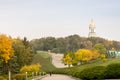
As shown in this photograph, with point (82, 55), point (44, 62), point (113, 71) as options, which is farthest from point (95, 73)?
point (44, 62)

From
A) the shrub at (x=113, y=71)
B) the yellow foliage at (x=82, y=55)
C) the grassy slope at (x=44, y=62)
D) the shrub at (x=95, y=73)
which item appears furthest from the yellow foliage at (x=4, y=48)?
the grassy slope at (x=44, y=62)

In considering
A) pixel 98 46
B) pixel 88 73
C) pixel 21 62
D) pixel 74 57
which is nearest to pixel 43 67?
pixel 74 57

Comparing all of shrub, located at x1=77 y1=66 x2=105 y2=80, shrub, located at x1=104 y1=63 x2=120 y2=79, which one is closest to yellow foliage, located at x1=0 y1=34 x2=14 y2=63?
shrub, located at x1=77 y1=66 x2=105 y2=80

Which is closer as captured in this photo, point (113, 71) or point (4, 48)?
point (113, 71)

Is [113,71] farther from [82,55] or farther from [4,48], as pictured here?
[82,55]

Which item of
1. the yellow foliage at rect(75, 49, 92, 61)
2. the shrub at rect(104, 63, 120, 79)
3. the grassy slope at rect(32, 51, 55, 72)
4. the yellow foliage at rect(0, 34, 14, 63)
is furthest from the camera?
the grassy slope at rect(32, 51, 55, 72)

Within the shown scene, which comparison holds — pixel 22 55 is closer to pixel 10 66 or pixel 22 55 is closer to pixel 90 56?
pixel 10 66

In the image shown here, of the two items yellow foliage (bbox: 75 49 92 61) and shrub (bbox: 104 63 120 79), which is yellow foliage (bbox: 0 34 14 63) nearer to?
shrub (bbox: 104 63 120 79)

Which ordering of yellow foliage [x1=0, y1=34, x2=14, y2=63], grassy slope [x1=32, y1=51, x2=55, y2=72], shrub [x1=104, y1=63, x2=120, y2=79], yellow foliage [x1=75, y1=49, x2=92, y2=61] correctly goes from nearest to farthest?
shrub [x1=104, y1=63, x2=120, y2=79] → yellow foliage [x1=0, y1=34, x2=14, y2=63] → yellow foliage [x1=75, y1=49, x2=92, y2=61] → grassy slope [x1=32, y1=51, x2=55, y2=72]

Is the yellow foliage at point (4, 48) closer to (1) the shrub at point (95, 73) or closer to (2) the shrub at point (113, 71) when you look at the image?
(1) the shrub at point (95, 73)

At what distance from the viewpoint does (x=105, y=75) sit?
3111 centimetres

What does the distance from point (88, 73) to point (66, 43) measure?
164 metres

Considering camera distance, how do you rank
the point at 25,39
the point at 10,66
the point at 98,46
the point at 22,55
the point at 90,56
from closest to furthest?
the point at 10,66 < the point at 22,55 < the point at 25,39 < the point at 90,56 < the point at 98,46

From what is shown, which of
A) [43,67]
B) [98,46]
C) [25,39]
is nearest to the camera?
[25,39]
